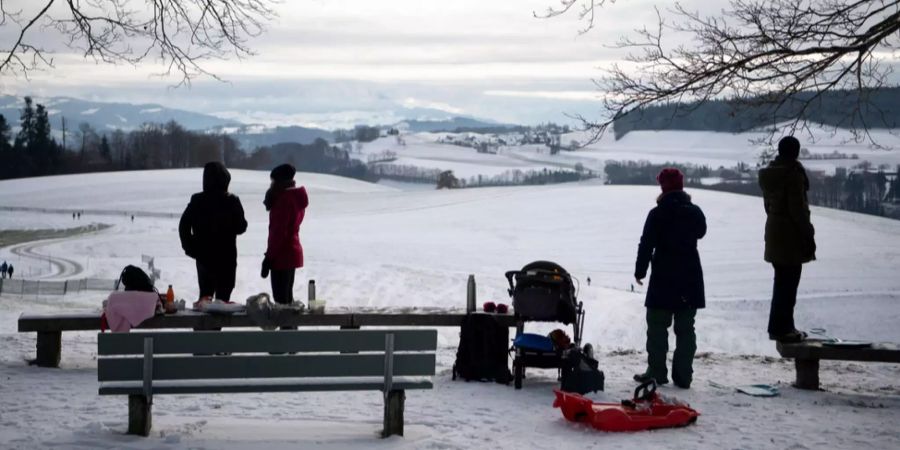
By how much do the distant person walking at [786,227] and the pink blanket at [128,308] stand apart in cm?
592

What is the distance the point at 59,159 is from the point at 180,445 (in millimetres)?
115508

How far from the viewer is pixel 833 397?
9.41 m

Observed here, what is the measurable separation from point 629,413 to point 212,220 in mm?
4736

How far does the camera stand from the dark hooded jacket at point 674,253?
30.8 feet

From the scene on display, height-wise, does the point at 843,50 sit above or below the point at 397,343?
above

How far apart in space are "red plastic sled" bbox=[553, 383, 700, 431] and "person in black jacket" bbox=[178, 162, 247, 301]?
405cm

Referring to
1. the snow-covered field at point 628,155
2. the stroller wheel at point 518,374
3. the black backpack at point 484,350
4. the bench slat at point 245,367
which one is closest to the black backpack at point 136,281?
the bench slat at point 245,367

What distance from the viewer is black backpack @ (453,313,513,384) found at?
9.43m

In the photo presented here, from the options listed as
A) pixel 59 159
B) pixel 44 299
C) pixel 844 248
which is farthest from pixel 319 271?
pixel 59 159

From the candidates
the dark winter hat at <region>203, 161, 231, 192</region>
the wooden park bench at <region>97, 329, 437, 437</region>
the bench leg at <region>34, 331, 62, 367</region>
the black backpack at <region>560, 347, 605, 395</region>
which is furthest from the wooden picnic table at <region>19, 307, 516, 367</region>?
the wooden park bench at <region>97, 329, 437, 437</region>

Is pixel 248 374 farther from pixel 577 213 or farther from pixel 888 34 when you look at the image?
pixel 577 213

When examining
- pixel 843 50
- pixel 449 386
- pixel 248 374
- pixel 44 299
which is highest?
pixel 843 50

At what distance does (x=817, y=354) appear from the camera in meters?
9.70

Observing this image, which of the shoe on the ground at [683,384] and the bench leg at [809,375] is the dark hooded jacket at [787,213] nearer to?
the bench leg at [809,375]
